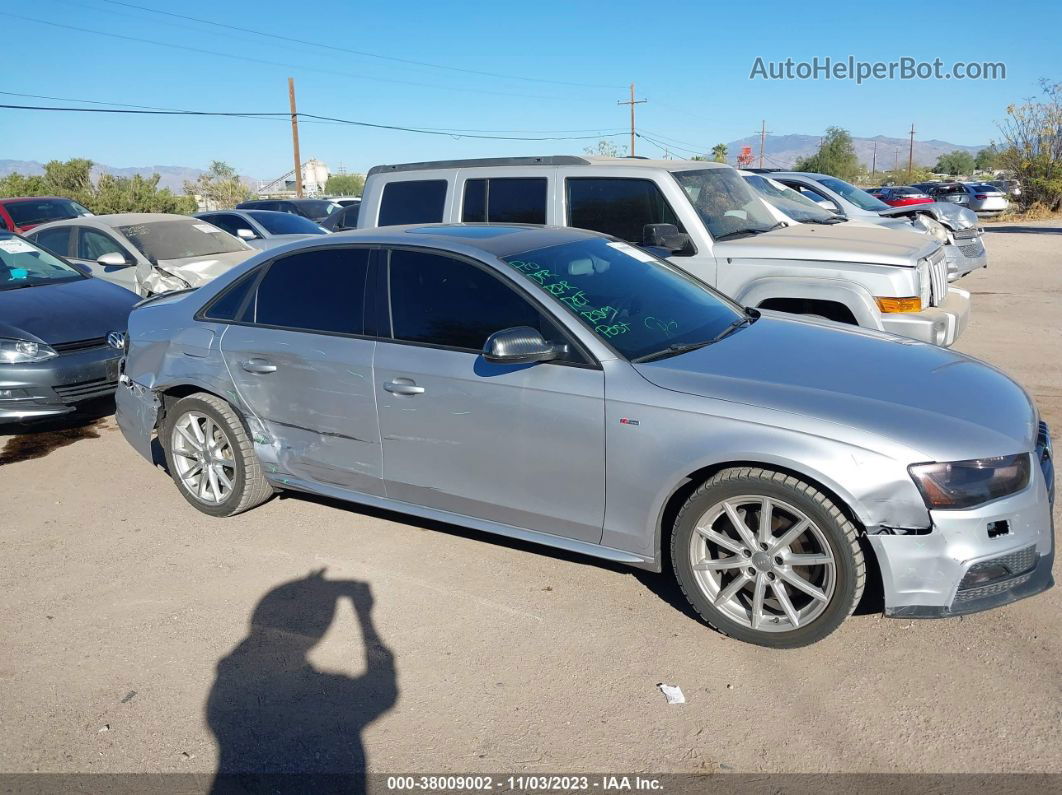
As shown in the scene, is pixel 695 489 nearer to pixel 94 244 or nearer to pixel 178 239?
pixel 178 239

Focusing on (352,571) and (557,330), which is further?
(352,571)

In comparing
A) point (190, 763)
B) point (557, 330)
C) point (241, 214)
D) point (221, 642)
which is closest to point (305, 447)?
point (221, 642)

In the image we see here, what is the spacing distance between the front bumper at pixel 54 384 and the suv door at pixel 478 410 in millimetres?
3750

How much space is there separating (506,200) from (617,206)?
956 millimetres

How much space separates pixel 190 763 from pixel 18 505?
3.38 meters

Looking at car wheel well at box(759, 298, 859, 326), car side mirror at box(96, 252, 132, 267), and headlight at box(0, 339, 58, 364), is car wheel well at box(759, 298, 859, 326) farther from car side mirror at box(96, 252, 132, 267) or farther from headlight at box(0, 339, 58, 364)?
car side mirror at box(96, 252, 132, 267)

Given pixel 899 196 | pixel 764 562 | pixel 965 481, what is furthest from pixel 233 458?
pixel 899 196

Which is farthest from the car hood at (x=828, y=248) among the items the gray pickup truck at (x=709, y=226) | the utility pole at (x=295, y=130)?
the utility pole at (x=295, y=130)

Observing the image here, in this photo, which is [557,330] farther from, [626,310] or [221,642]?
[221,642]

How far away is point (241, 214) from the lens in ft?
51.6

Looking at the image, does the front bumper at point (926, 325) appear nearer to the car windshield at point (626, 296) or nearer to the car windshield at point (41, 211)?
the car windshield at point (626, 296)

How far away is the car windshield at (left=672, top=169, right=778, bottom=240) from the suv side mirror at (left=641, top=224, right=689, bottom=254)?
0.32 meters

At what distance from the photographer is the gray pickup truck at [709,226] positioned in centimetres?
652

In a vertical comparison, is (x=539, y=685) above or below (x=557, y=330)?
below
